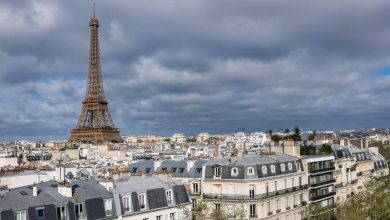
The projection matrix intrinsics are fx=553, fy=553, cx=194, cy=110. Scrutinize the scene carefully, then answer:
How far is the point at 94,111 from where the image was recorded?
477ft

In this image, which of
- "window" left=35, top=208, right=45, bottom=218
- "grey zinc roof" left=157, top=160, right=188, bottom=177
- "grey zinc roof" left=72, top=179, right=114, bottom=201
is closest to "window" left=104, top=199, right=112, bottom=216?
"grey zinc roof" left=72, top=179, right=114, bottom=201

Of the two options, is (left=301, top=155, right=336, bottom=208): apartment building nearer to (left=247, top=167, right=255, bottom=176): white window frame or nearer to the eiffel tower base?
(left=247, top=167, right=255, bottom=176): white window frame

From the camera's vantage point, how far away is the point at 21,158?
86812mm

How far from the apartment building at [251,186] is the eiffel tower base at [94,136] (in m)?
95.2

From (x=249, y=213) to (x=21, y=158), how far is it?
169 ft

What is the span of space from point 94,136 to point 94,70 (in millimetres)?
17999

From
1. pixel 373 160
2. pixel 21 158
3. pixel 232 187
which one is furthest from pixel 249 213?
pixel 21 158

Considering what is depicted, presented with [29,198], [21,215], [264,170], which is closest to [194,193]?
[264,170]

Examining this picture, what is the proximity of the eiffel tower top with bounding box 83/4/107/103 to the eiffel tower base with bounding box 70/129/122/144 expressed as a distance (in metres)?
8.60

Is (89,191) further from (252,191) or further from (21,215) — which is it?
(252,191)

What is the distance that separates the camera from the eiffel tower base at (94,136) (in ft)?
467

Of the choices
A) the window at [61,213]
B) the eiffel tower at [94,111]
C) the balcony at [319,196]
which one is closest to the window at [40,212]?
the window at [61,213]

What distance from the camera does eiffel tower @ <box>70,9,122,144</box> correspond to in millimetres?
143250

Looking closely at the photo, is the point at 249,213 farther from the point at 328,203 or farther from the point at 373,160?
the point at 373,160
